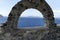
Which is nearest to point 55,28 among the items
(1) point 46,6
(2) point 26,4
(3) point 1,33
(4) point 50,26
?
(4) point 50,26

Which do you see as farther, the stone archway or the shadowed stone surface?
the stone archway

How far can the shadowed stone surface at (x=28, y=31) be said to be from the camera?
8.61 meters

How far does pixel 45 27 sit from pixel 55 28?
48cm

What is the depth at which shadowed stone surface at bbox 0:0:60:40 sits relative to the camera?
339 inches

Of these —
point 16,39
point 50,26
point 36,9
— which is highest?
point 36,9

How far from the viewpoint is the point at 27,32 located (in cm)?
874

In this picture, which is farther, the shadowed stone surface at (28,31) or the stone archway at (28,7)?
the stone archway at (28,7)

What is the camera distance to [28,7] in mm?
8977

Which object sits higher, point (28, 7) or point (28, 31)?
point (28, 7)

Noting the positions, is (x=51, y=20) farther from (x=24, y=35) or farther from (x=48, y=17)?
(x=24, y=35)

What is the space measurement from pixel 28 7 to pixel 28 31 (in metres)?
1.10

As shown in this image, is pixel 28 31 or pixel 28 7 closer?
pixel 28 31

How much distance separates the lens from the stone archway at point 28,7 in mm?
8750

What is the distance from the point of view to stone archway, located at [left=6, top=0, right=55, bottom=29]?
28.7 feet
